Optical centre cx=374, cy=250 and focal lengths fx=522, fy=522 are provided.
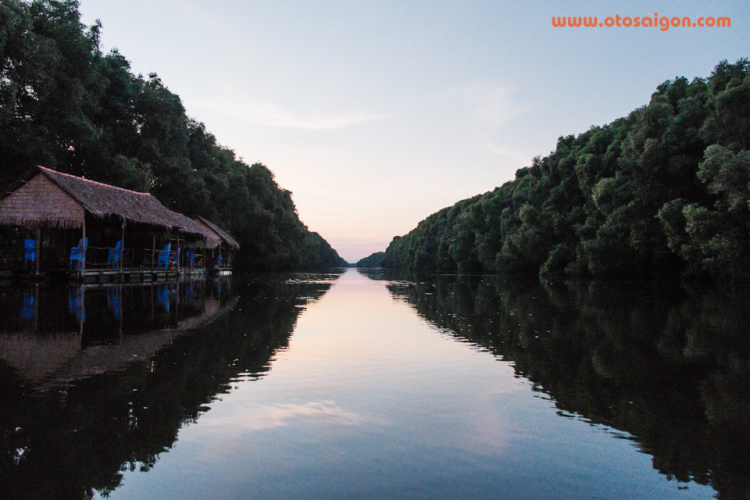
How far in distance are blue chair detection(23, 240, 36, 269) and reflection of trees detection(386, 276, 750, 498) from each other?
1879 cm

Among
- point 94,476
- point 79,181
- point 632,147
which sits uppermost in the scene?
point 632,147

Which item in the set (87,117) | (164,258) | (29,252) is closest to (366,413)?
(29,252)

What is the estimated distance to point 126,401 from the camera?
519 cm

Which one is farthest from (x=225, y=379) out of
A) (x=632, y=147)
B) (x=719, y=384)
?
(x=632, y=147)

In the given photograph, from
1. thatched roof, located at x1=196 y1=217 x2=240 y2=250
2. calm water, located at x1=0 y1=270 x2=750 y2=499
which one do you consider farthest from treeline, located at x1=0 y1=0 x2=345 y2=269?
calm water, located at x1=0 y1=270 x2=750 y2=499

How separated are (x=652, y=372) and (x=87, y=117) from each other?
115ft

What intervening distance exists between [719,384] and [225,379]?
602 centimetres

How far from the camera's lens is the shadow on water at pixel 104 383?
3703 mm

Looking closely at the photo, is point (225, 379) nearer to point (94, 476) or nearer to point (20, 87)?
point (94, 476)

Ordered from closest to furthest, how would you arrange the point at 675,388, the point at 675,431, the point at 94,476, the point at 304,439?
the point at 94,476
the point at 304,439
the point at 675,431
the point at 675,388

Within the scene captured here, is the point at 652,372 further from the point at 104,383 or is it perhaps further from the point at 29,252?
the point at 29,252

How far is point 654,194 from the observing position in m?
32.4

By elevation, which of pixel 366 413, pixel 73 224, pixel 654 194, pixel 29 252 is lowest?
pixel 366 413

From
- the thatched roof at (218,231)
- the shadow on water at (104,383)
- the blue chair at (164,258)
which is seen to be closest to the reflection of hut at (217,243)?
the thatched roof at (218,231)
